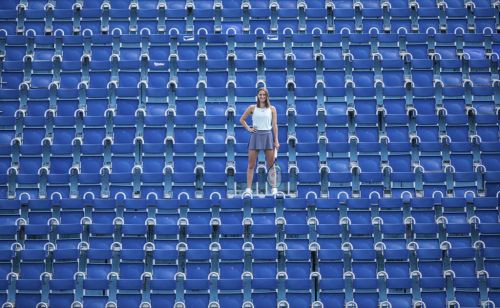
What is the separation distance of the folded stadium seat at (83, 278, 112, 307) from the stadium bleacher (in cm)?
3

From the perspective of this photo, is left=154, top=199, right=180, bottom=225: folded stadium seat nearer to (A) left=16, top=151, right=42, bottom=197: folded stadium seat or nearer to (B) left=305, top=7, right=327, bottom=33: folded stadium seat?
(A) left=16, top=151, right=42, bottom=197: folded stadium seat

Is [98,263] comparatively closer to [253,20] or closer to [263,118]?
[263,118]

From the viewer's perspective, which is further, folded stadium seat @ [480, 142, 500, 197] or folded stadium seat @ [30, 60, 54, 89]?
folded stadium seat @ [30, 60, 54, 89]

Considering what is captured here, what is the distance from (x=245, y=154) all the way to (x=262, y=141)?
680mm

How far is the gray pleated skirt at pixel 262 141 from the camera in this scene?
1268 centimetres

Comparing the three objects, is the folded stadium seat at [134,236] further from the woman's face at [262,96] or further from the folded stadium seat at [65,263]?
the woman's face at [262,96]

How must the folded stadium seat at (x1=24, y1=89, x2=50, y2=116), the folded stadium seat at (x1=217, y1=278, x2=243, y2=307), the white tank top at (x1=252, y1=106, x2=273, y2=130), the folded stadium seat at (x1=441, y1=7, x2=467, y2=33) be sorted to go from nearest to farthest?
the folded stadium seat at (x1=217, y1=278, x2=243, y2=307) → the white tank top at (x1=252, y1=106, x2=273, y2=130) → the folded stadium seat at (x1=24, y1=89, x2=50, y2=116) → the folded stadium seat at (x1=441, y1=7, x2=467, y2=33)

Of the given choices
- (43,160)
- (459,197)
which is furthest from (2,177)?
(459,197)

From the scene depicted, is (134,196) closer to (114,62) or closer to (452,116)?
(114,62)

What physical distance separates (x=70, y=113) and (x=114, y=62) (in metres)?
0.88

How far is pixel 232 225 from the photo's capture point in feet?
40.9

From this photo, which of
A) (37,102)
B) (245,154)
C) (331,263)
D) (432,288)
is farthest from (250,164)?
(37,102)

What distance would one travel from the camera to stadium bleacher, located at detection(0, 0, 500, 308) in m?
12.2

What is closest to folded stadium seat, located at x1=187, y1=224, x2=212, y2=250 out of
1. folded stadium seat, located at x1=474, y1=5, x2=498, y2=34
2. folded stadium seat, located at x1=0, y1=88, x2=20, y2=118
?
folded stadium seat, located at x1=0, y1=88, x2=20, y2=118
